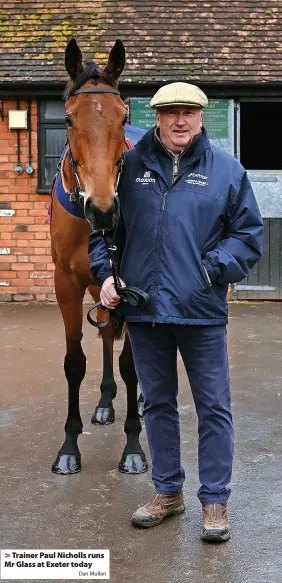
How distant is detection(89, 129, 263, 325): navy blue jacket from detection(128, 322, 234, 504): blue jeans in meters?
0.13

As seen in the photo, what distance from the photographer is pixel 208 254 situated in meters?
3.81

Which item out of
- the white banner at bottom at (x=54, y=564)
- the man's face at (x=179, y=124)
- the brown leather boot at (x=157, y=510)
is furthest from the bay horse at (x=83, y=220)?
the white banner at bottom at (x=54, y=564)

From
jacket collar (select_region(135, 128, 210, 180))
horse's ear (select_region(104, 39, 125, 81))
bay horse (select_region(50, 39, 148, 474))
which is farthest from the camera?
horse's ear (select_region(104, 39, 125, 81))

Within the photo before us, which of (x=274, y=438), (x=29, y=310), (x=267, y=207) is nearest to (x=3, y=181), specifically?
(x=29, y=310)

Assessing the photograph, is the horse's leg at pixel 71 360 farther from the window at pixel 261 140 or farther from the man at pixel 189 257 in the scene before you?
the window at pixel 261 140

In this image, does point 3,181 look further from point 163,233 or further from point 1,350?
point 163,233

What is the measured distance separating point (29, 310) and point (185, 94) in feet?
25.3

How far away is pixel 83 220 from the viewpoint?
4957 millimetres

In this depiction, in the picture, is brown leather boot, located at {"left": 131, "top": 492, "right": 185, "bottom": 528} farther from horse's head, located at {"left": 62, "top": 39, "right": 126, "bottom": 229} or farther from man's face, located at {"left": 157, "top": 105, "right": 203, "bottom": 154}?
man's face, located at {"left": 157, "top": 105, "right": 203, "bottom": 154}

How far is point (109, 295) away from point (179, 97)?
3.02 feet

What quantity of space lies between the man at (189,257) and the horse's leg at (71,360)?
1061 mm

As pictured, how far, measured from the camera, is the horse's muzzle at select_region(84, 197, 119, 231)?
12.6ft

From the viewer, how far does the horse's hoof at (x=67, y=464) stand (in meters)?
5.00

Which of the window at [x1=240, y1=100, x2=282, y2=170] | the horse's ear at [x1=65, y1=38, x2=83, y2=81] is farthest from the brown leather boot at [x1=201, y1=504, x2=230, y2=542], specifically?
the window at [x1=240, y1=100, x2=282, y2=170]
